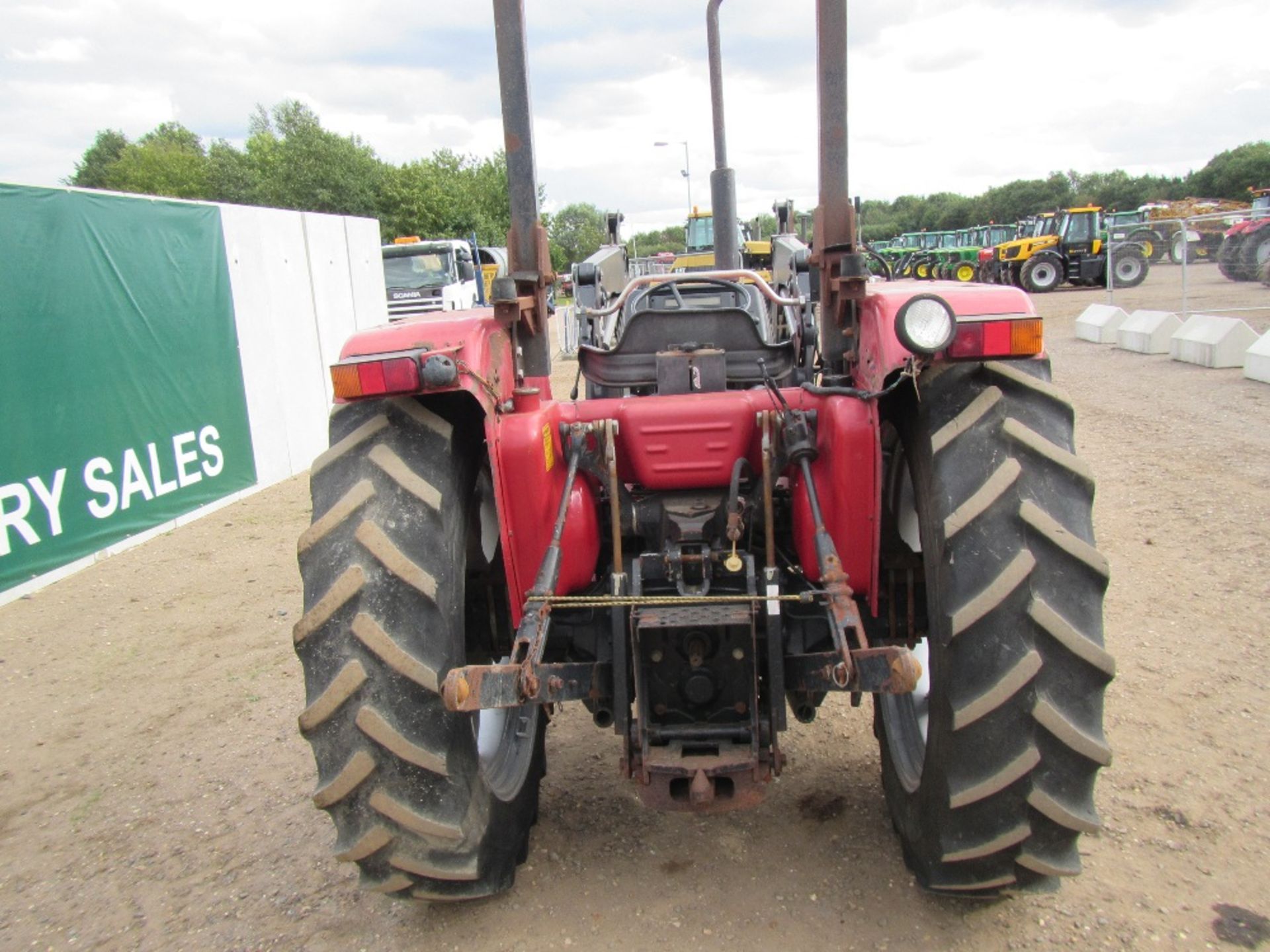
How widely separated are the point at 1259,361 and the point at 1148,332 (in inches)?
139

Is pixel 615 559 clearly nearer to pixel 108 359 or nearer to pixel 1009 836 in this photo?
pixel 1009 836

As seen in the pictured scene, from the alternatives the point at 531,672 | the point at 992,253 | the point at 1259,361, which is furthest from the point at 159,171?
the point at 531,672

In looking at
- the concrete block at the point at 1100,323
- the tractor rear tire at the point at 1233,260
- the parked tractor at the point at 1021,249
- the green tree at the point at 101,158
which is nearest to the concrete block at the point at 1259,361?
the concrete block at the point at 1100,323

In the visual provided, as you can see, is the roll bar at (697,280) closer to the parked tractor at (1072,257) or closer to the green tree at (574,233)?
the parked tractor at (1072,257)

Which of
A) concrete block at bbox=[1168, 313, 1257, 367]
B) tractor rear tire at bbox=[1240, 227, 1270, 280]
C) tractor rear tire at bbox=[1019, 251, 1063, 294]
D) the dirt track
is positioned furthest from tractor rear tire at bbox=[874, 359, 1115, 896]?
tractor rear tire at bbox=[1019, 251, 1063, 294]

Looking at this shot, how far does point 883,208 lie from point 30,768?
75.9 m

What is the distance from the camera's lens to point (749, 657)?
250 centimetres

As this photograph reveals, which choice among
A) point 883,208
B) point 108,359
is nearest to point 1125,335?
point 108,359

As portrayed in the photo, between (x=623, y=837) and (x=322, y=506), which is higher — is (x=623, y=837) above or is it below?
below

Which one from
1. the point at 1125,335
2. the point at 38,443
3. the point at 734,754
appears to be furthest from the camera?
the point at 1125,335

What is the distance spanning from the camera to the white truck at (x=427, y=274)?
741 inches

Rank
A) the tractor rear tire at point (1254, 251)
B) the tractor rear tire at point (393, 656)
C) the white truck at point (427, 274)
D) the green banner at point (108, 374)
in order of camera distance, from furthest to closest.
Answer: the white truck at point (427, 274)
the tractor rear tire at point (1254, 251)
the green banner at point (108, 374)
the tractor rear tire at point (393, 656)

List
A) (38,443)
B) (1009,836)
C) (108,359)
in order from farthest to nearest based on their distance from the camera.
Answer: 1. (108,359)
2. (38,443)
3. (1009,836)

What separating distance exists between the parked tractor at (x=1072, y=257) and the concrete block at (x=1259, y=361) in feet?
56.4
